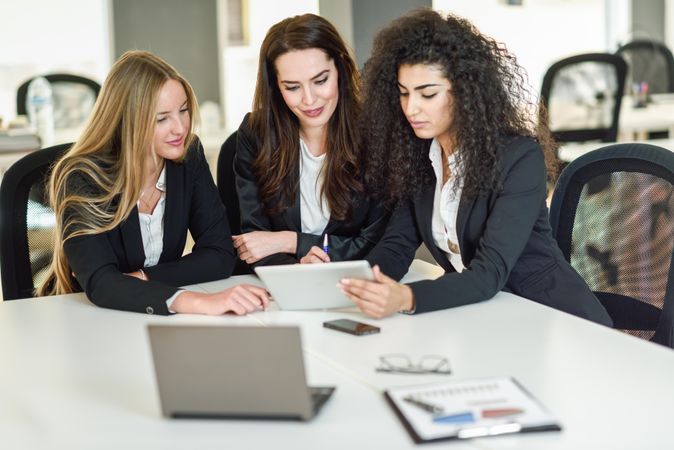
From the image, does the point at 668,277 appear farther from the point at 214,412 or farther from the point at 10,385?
the point at 10,385

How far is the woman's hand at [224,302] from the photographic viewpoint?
2035 mm

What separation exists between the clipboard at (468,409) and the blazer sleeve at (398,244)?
878 mm

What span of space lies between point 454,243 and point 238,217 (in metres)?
0.88

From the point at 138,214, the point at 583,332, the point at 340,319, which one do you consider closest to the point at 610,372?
the point at 583,332

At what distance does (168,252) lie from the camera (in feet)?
8.25

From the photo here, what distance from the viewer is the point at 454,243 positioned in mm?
2307

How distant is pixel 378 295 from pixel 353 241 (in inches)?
27.6

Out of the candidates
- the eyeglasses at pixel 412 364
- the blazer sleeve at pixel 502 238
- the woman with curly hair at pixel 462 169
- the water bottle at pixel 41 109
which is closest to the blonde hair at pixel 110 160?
the woman with curly hair at pixel 462 169

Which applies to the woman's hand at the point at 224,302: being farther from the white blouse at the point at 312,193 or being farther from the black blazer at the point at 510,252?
the white blouse at the point at 312,193

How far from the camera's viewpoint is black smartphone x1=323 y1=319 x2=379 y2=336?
1852mm

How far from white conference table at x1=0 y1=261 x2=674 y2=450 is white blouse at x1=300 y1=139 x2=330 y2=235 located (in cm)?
66

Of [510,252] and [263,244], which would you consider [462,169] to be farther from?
[263,244]

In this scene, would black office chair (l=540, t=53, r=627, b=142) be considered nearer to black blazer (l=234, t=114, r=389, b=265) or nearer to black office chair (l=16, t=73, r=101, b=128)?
black office chair (l=16, t=73, r=101, b=128)

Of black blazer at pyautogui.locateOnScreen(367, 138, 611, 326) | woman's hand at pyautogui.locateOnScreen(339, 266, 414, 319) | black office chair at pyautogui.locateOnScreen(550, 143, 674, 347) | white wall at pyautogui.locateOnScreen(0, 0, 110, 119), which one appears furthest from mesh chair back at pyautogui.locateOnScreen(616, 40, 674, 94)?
woman's hand at pyautogui.locateOnScreen(339, 266, 414, 319)
